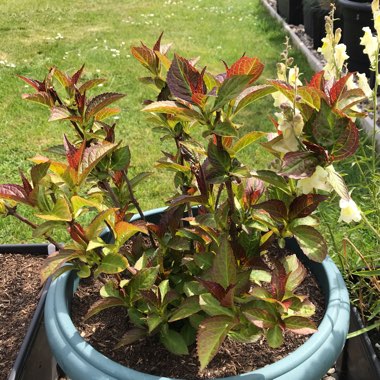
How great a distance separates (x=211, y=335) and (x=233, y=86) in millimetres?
562

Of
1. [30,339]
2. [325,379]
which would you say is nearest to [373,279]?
[325,379]

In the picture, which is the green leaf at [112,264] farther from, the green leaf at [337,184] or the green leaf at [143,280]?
the green leaf at [337,184]

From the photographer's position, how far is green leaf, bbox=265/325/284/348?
4.21ft

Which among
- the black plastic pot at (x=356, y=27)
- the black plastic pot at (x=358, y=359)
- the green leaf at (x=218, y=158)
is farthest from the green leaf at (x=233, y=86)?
the black plastic pot at (x=356, y=27)

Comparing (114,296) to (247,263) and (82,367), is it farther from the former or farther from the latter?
(247,263)

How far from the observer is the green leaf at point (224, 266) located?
4.35 ft

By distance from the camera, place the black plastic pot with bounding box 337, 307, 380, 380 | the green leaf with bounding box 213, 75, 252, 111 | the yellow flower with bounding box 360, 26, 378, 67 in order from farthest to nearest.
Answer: the black plastic pot with bounding box 337, 307, 380, 380
the yellow flower with bounding box 360, 26, 378, 67
the green leaf with bounding box 213, 75, 252, 111

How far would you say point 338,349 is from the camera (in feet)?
4.66

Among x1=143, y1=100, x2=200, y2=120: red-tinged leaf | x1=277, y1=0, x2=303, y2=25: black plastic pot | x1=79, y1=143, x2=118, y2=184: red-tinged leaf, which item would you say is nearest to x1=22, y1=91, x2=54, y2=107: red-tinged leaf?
x1=79, y1=143, x2=118, y2=184: red-tinged leaf

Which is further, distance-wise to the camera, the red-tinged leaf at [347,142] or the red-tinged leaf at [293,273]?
the red-tinged leaf at [293,273]

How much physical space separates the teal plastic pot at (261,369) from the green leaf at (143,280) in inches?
7.5

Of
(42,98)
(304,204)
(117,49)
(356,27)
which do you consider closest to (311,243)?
(304,204)

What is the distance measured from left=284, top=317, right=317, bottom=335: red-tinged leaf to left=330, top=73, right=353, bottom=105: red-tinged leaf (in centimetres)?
53

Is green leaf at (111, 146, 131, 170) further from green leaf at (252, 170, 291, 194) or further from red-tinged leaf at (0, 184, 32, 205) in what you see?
green leaf at (252, 170, 291, 194)
